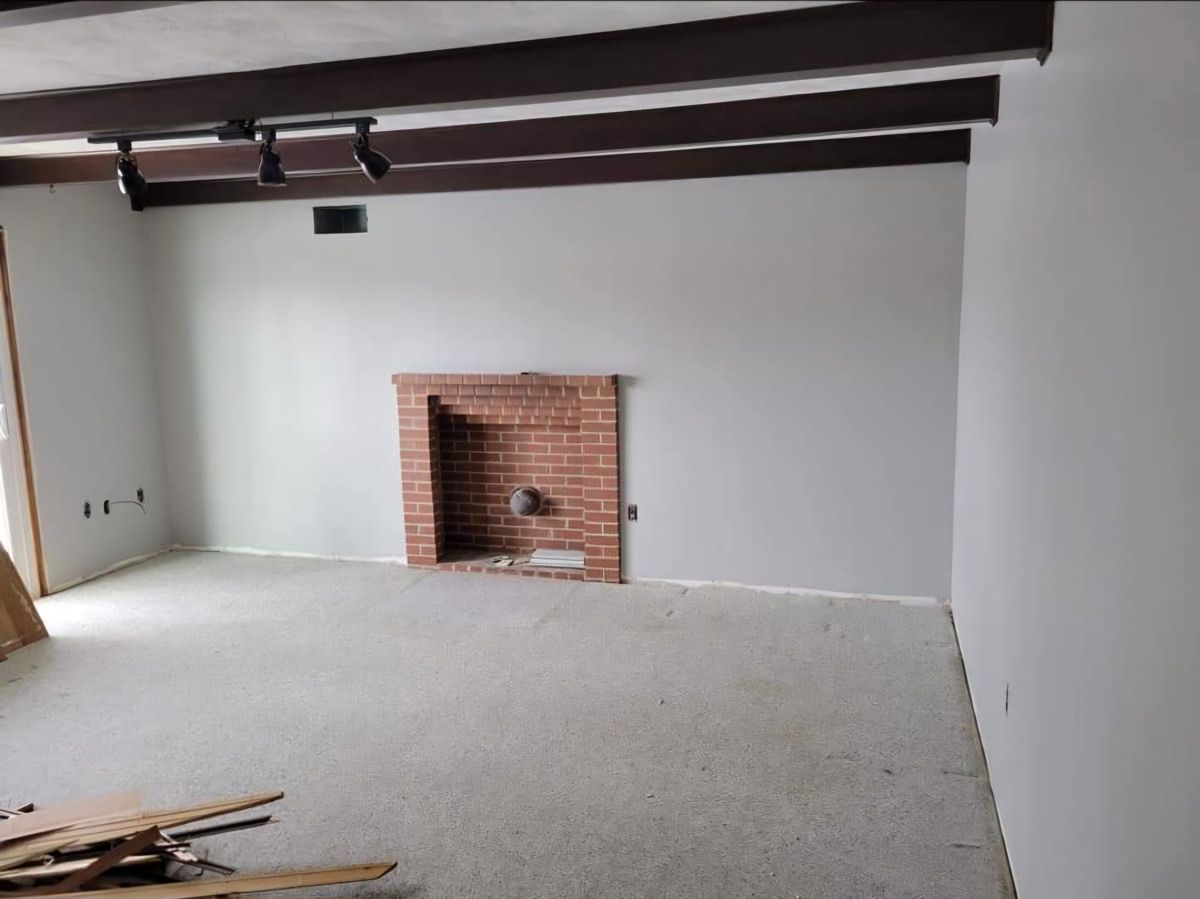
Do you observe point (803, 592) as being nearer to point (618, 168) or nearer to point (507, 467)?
point (507, 467)

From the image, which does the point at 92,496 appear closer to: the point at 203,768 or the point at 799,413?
Result: the point at 203,768

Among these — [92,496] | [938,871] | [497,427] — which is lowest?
[938,871]

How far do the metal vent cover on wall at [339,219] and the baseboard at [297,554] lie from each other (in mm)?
2138

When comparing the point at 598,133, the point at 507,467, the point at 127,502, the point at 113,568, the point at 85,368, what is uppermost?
the point at 598,133

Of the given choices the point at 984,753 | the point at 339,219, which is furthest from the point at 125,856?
the point at 339,219

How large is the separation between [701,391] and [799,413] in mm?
570

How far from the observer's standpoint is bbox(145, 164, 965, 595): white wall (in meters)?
4.91

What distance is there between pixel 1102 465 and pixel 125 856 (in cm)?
278

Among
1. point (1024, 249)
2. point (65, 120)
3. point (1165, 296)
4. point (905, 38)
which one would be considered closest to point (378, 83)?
point (65, 120)

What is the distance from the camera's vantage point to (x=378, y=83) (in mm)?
2898

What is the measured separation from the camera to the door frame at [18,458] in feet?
17.2

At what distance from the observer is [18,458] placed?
17.5 ft

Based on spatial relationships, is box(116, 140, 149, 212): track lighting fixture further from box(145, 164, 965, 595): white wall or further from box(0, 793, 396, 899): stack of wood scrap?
box(0, 793, 396, 899): stack of wood scrap

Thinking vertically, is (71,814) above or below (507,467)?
below
